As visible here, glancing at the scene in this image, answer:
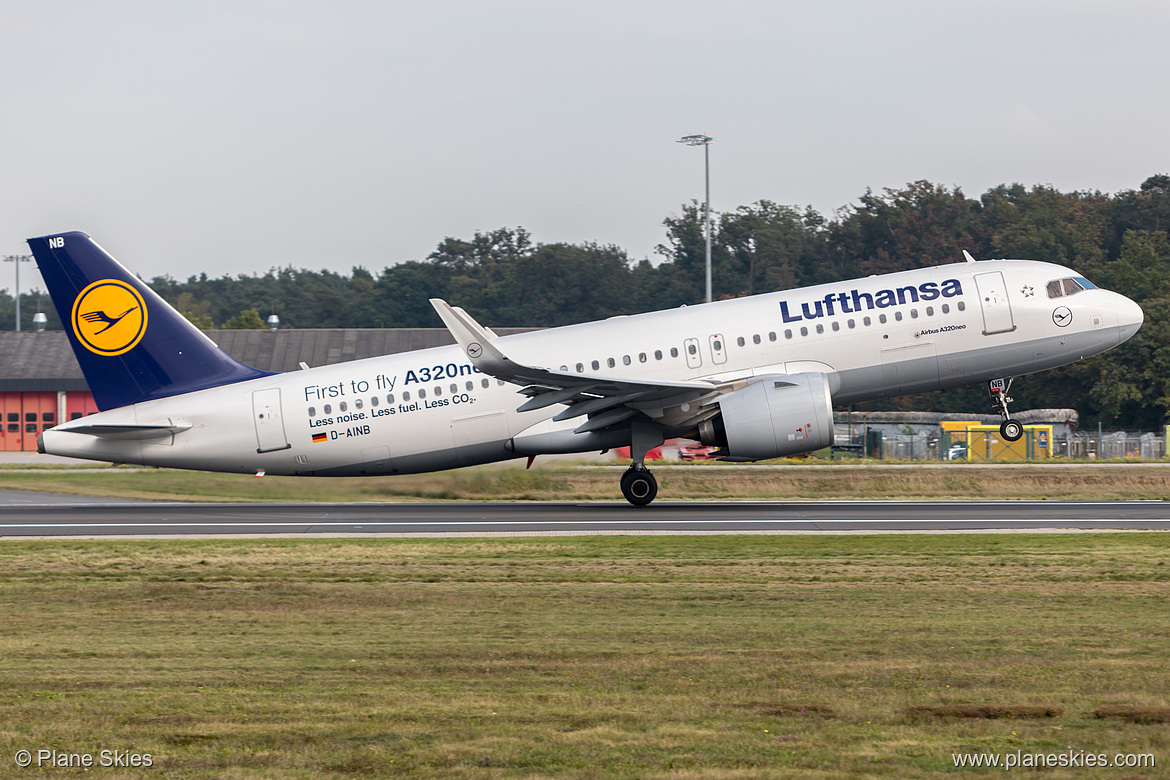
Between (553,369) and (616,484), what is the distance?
8204mm

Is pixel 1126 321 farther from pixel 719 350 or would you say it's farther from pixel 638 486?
pixel 638 486

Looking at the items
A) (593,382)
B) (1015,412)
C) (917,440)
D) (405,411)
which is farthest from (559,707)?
(1015,412)

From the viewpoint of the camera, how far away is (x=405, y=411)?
28.2 metres

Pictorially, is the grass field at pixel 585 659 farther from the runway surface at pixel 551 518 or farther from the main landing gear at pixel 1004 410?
the main landing gear at pixel 1004 410

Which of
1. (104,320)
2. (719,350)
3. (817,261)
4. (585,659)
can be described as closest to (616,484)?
(719,350)

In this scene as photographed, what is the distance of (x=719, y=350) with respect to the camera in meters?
27.7

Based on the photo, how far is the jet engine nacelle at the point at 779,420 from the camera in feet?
86.0

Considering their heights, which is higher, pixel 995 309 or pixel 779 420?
pixel 995 309

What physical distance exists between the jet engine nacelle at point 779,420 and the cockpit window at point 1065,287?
247 inches

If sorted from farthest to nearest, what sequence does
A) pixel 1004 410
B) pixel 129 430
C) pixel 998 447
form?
pixel 998 447, pixel 1004 410, pixel 129 430

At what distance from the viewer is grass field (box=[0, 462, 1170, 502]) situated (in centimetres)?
2902

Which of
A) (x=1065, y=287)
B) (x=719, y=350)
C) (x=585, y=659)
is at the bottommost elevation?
(x=585, y=659)

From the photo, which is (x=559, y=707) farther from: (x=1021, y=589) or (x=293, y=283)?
(x=293, y=283)

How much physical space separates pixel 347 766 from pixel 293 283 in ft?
473
